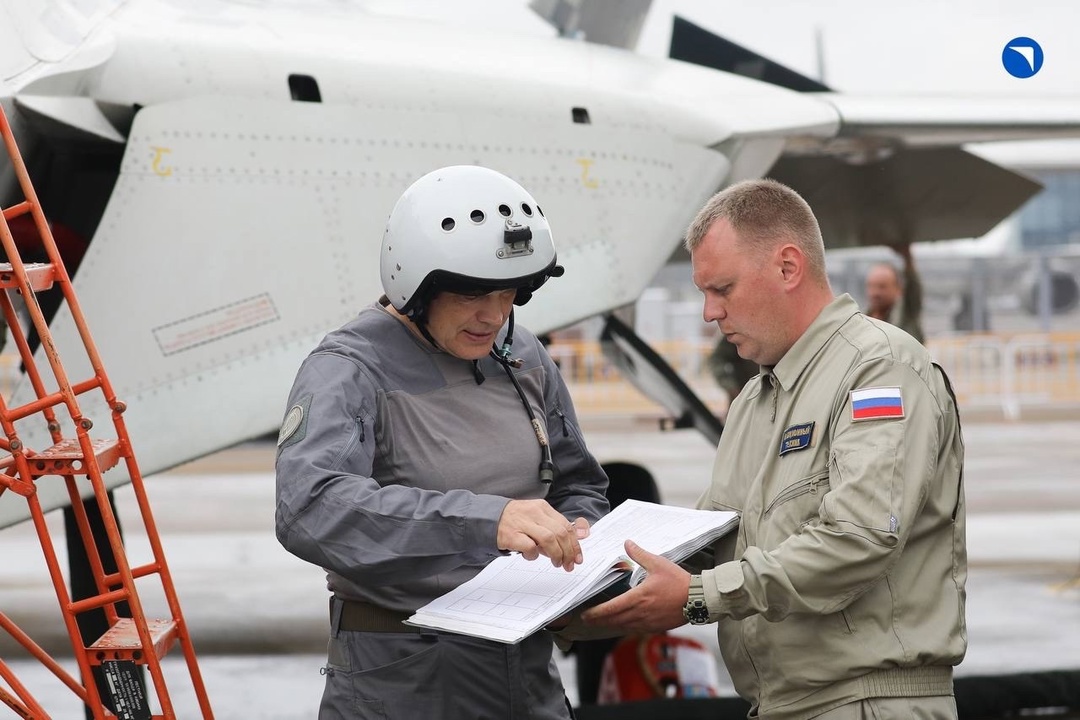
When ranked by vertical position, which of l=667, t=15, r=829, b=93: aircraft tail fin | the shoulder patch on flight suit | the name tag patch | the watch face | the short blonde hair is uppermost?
l=667, t=15, r=829, b=93: aircraft tail fin

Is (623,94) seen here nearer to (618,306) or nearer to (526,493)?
(618,306)

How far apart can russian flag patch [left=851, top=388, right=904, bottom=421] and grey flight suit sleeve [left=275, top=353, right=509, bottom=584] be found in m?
0.67

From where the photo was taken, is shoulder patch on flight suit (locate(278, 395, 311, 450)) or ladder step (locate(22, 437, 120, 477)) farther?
ladder step (locate(22, 437, 120, 477))

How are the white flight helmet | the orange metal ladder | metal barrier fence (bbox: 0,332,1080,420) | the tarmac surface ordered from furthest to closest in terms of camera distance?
metal barrier fence (bbox: 0,332,1080,420), the tarmac surface, the orange metal ladder, the white flight helmet

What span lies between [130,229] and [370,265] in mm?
892

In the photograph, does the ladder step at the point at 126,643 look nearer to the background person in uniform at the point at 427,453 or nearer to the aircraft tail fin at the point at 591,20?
the background person in uniform at the point at 427,453

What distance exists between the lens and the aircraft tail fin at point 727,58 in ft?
23.4

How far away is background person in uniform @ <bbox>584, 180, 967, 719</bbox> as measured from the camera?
2252 millimetres

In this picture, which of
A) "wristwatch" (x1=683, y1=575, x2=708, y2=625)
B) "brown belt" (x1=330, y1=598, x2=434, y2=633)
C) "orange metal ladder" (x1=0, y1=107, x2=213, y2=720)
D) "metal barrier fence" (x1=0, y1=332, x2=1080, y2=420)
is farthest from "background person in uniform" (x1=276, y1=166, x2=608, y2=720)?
"metal barrier fence" (x1=0, y1=332, x2=1080, y2=420)

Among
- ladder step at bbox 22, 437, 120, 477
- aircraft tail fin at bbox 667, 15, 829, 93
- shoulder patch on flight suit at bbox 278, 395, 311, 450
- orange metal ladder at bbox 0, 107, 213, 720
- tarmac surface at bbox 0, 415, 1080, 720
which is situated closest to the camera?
shoulder patch on flight suit at bbox 278, 395, 311, 450

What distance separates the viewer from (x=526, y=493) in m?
2.59

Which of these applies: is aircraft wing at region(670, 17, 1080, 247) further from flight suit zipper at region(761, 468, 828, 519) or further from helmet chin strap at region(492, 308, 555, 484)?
flight suit zipper at region(761, 468, 828, 519)

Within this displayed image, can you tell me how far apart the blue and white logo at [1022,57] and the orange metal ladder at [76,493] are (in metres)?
2.70

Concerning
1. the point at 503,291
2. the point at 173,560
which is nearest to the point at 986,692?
the point at 503,291
